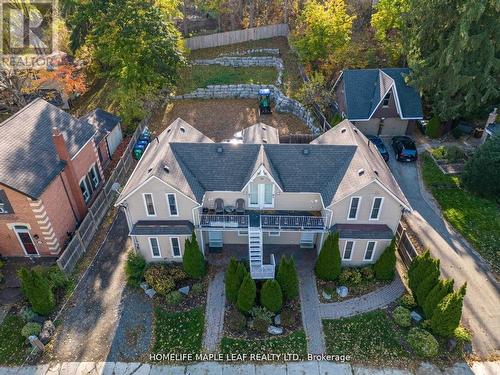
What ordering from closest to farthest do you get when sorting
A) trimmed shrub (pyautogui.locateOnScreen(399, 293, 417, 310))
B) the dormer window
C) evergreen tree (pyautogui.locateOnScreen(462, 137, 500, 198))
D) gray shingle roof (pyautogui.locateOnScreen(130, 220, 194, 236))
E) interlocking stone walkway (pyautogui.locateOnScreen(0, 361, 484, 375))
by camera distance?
interlocking stone walkway (pyautogui.locateOnScreen(0, 361, 484, 375)) → trimmed shrub (pyautogui.locateOnScreen(399, 293, 417, 310)) → gray shingle roof (pyautogui.locateOnScreen(130, 220, 194, 236)) → evergreen tree (pyautogui.locateOnScreen(462, 137, 500, 198)) → the dormer window

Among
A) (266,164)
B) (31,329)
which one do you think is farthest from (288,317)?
(31,329)

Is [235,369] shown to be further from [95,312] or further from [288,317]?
[95,312]

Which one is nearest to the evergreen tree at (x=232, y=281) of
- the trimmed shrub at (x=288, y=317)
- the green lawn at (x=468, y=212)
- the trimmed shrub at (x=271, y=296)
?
the trimmed shrub at (x=271, y=296)

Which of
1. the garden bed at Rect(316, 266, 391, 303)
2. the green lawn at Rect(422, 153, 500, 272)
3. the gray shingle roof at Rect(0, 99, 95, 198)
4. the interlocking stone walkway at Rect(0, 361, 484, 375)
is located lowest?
the interlocking stone walkway at Rect(0, 361, 484, 375)

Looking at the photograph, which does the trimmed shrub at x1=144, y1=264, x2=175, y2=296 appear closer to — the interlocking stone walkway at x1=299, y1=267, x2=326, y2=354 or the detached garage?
the interlocking stone walkway at x1=299, y1=267, x2=326, y2=354

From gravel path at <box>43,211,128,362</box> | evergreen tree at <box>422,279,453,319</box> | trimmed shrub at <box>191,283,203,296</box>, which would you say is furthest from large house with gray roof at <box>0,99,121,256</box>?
evergreen tree at <box>422,279,453,319</box>

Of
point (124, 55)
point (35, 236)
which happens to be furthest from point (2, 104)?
point (35, 236)

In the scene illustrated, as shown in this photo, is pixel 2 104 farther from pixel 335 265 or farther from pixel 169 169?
pixel 335 265
